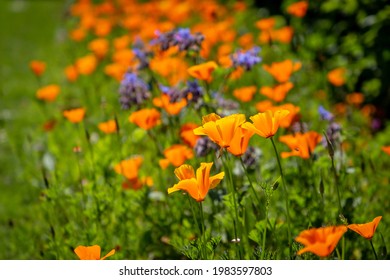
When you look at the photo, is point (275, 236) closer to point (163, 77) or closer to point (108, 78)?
point (163, 77)

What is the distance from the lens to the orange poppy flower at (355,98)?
325 centimetres

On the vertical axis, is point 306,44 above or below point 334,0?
below

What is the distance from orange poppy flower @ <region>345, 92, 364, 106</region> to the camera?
3248 millimetres

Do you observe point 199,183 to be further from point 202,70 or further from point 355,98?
point 355,98

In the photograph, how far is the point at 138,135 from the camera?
8.31 ft

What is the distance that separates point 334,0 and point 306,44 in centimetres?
42

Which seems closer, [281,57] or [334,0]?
[334,0]

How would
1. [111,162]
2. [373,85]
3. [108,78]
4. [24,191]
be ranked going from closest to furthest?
1. [111,162]
2. [373,85]
3. [24,191]
4. [108,78]

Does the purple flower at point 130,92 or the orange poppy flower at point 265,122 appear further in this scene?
the purple flower at point 130,92

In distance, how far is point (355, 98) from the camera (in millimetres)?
3268

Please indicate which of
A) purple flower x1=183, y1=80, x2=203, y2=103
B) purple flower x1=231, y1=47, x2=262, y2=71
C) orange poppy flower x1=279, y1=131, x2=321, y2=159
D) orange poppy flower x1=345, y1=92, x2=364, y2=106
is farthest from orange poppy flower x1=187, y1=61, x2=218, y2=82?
orange poppy flower x1=345, y1=92, x2=364, y2=106

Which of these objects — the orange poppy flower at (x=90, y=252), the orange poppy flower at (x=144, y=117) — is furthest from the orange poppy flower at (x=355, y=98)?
the orange poppy flower at (x=90, y=252)

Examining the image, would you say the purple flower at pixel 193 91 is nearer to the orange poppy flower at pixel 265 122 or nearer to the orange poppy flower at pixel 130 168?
the orange poppy flower at pixel 130 168
